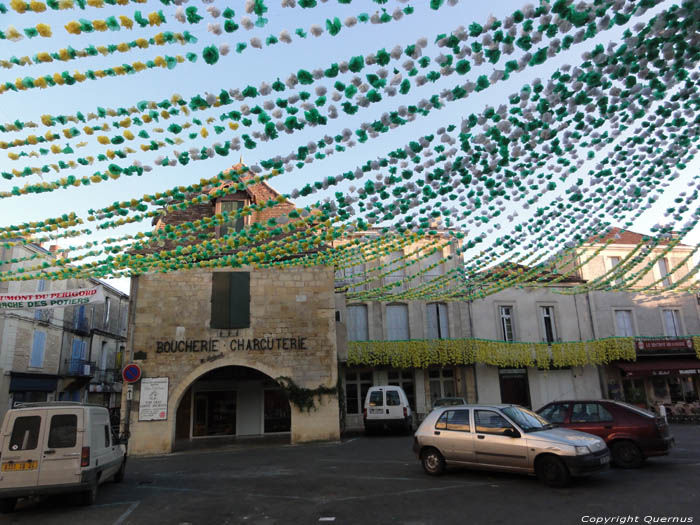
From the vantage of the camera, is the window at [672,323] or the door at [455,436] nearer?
the door at [455,436]

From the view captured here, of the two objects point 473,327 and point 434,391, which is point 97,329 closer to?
point 434,391

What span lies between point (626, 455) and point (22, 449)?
33.2ft

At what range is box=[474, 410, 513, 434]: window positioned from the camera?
7.89 m

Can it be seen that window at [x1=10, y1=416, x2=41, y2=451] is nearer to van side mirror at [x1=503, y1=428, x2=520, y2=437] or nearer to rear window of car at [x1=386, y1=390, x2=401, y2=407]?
van side mirror at [x1=503, y1=428, x2=520, y2=437]

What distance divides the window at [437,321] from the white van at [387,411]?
24.0 feet

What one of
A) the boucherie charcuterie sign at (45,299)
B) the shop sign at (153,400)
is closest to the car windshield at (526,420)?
the boucherie charcuterie sign at (45,299)

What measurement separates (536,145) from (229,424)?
16.7 m

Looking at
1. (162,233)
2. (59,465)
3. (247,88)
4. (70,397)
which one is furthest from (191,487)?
(70,397)

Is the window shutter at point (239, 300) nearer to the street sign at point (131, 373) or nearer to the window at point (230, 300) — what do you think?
the window at point (230, 300)

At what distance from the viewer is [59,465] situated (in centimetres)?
721

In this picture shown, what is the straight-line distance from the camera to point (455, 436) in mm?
8336

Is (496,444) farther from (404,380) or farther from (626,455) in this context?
(404,380)

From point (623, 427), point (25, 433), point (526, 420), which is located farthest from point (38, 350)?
point (623, 427)

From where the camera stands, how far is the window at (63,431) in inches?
289
